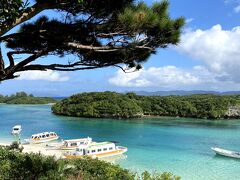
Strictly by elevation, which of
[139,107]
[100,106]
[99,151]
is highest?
[100,106]

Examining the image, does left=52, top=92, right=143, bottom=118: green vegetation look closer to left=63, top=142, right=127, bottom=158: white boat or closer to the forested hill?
the forested hill

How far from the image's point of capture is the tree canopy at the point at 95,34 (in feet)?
20.2

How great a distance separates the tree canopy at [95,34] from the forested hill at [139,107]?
65.2 meters

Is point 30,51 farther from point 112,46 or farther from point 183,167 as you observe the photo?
point 183,167

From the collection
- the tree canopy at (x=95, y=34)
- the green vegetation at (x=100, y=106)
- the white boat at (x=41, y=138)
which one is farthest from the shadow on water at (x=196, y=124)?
the tree canopy at (x=95, y=34)

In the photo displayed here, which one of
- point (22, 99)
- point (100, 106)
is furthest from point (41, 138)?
point (22, 99)

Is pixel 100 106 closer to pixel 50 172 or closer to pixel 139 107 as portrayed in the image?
pixel 139 107

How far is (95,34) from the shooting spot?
6.79 metres

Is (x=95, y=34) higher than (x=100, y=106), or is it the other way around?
(x=95, y=34)

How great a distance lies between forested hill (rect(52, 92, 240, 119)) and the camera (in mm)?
73312

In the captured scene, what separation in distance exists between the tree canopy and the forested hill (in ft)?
214

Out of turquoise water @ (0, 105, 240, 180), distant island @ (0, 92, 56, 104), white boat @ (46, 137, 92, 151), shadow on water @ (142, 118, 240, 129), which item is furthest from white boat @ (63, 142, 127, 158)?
distant island @ (0, 92, 56, 104)

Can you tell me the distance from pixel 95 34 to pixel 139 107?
236 feet

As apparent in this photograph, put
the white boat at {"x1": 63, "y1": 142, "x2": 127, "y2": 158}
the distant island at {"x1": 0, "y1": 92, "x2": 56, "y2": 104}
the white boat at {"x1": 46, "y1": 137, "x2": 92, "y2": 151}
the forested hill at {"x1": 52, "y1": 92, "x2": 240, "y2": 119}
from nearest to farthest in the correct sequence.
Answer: the white boat at {"x1": 63, "y1": 142, "x2": 127, "y2": 158} < the white boat at {"x1": 46, "y1": 137, "x2": 92, "y2": 151} < the forested hill at {"x1": 52, "y1": 92, "x2": 240, "y2": 119} < the distant island at {"x1": 0, "y1": 92, "x2": 56, "y2": 104}
